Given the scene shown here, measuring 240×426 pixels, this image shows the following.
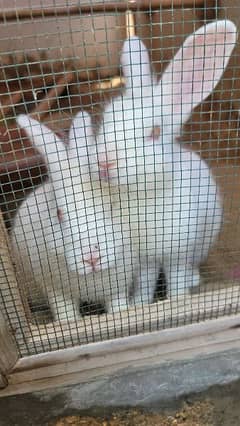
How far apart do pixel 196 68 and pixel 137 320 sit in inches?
21.2

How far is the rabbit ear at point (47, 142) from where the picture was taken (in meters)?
1.05

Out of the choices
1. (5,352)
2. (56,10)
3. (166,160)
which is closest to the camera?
(56,10)

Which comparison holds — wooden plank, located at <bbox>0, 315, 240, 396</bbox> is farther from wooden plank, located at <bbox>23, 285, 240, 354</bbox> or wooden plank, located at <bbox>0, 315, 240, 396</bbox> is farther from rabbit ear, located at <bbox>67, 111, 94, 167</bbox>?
rabbit ear, located at <bbox>67, 111, 94, 167</bbox>

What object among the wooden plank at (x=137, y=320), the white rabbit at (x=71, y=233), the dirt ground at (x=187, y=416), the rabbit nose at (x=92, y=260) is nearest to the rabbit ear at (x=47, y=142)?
the white rabbit at (x=71, y=233)

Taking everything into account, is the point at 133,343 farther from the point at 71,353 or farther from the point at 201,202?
the point at 201,202

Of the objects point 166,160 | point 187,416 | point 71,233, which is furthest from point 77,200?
point 187,416

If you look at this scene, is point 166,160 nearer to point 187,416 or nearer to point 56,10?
point 56,10

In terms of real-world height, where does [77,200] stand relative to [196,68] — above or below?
below

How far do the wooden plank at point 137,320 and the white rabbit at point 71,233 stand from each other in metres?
0.06

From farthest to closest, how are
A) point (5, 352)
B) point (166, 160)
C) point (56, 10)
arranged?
point (166, 160)
point (5, 352)
point (56, 10)

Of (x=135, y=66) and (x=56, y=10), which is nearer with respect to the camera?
(x=56, y=10)

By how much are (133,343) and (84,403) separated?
0.52 ft

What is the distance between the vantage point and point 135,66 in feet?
3.65

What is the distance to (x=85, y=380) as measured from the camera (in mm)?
1038
